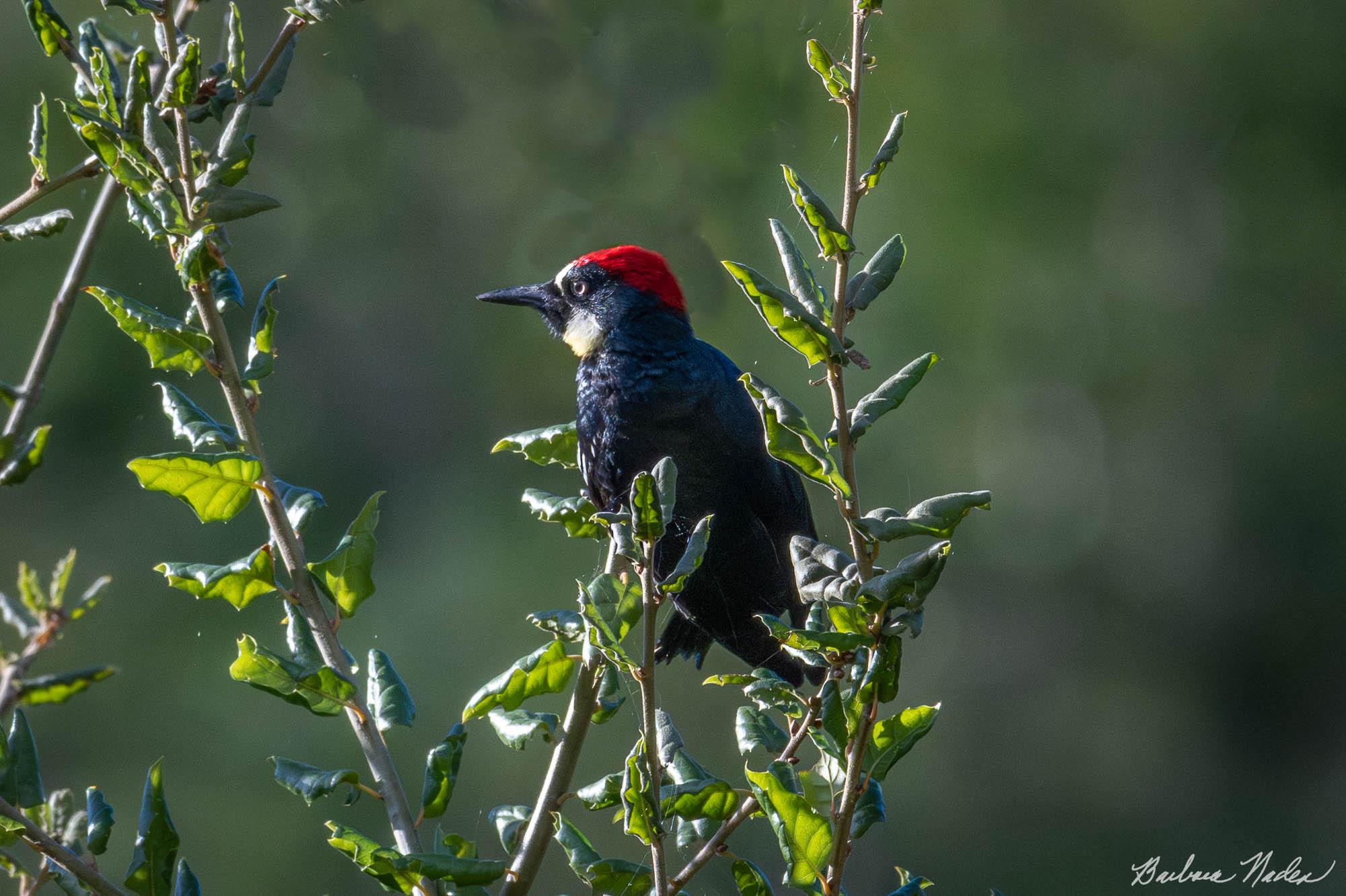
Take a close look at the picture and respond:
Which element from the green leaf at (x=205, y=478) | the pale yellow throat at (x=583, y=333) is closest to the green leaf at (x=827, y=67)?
the green leaf at (x=205, y=478)

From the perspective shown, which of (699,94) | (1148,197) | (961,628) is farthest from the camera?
(1148,197)

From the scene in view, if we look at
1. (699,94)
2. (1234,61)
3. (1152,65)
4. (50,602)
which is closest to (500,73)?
(699,94)

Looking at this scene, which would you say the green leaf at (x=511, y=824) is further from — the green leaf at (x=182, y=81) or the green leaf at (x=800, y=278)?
the green leaf at (x=182, y=81)

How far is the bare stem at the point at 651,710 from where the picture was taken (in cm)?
84

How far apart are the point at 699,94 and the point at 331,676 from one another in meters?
3.81

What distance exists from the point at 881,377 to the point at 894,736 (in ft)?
12.3

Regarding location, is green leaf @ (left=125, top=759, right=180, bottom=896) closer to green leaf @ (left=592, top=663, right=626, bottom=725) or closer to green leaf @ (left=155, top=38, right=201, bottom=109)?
green leaf @ (left=592, top=663, right=626, bottom=725)

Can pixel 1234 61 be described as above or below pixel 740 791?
above

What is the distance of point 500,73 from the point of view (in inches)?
185

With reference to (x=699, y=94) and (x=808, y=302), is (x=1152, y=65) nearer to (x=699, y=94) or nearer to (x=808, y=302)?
(x=699, y=94)

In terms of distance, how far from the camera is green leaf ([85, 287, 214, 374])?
103 cm

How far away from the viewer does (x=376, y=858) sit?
921 millimetres

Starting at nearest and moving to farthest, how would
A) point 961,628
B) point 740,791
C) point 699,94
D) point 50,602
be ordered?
point 50,602, point 740,791, point 699,94, point 961,628

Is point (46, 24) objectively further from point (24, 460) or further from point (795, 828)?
point (795, 828)
